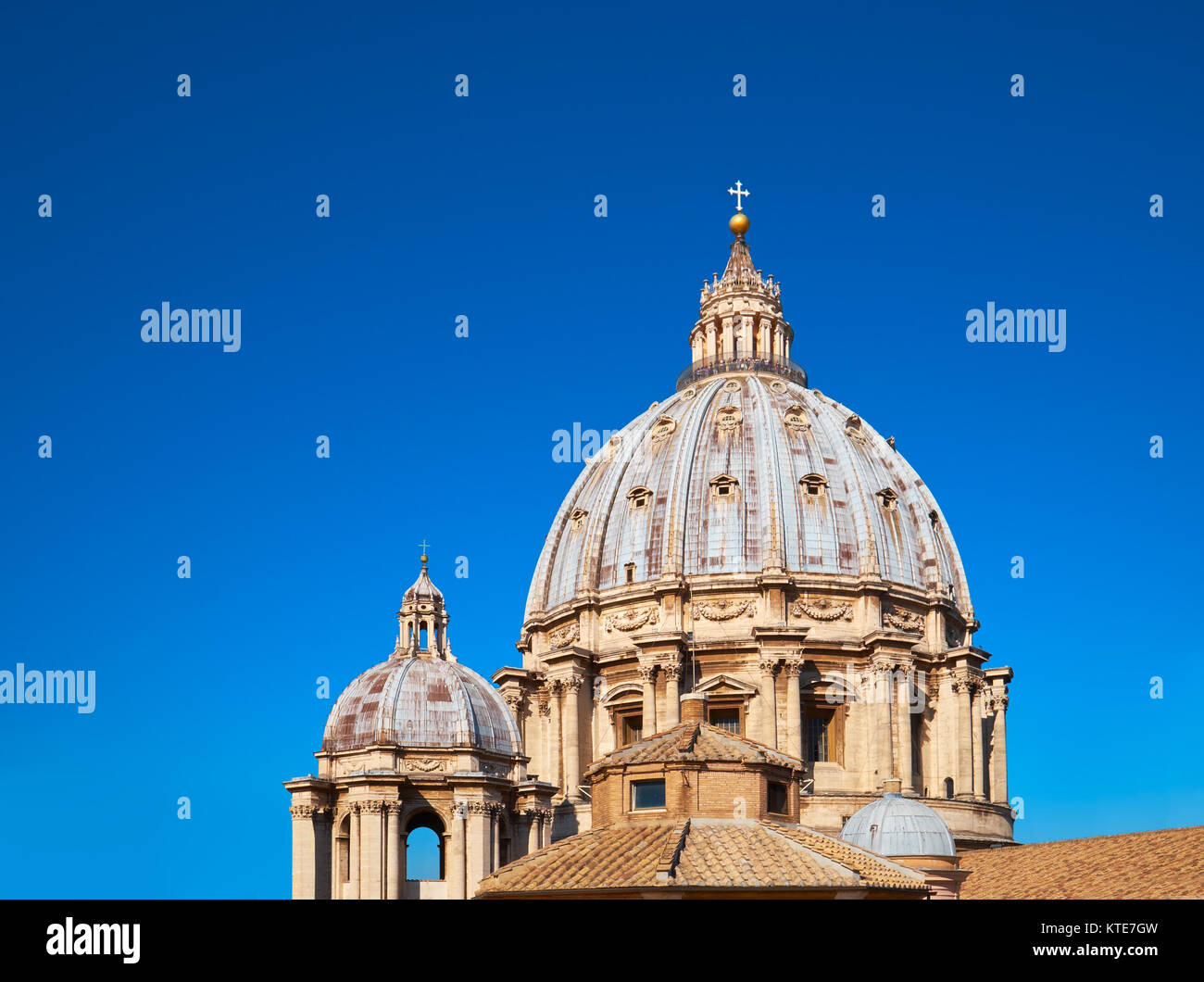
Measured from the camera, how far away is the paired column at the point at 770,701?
208 ft

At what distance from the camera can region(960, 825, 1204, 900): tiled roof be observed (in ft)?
126

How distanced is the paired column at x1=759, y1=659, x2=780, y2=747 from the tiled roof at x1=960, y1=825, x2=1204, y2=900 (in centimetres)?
1202

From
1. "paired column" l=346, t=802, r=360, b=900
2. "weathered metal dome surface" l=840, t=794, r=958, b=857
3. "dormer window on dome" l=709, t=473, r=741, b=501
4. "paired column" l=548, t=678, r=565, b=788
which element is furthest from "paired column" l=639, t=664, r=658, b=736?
"weathered metal dome surface" l=840, t=794, r=958, b=857

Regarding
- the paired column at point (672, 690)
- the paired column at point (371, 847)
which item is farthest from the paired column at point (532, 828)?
the paired column at point (672, 690)

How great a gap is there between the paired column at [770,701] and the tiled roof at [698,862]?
2583 centimetres

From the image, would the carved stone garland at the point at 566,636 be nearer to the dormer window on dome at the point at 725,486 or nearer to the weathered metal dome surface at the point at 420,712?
the dormer window on dome at the point at 725,486

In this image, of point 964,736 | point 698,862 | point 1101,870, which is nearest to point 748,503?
point 964,736

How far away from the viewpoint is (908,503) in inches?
3000

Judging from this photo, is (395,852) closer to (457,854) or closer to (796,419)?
(457,854)

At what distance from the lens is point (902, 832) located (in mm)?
45562

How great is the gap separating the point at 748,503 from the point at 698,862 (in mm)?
41416
